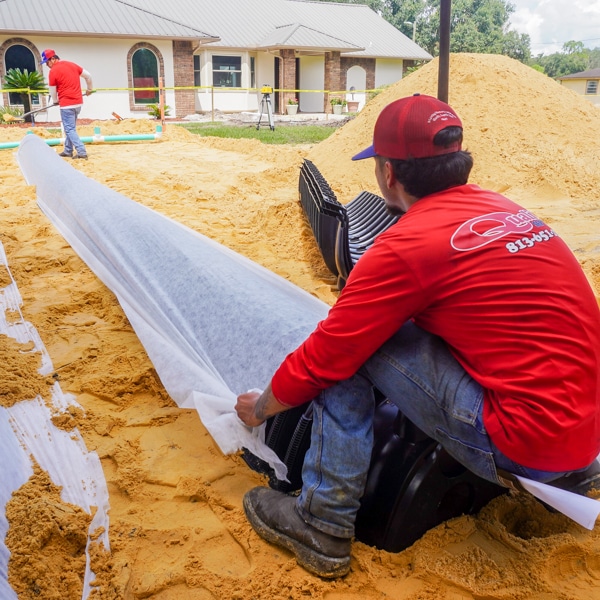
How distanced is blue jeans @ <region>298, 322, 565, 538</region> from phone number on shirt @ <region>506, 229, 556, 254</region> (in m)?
0.35

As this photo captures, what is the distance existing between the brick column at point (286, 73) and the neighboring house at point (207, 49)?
45 mm

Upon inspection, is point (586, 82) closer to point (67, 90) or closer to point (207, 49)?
point (207, 49)

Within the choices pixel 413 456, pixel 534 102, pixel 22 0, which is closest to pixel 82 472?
pixel 413 456

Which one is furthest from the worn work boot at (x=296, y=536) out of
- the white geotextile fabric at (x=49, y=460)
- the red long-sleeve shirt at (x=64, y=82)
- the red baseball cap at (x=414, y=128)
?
the red long-sleeve shirt at (x=64, y=82)

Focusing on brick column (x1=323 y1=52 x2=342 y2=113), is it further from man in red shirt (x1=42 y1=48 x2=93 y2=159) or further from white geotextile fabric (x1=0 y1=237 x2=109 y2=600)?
white geotextile fabric (x1=0 y1=237 x2=109 y2=600)

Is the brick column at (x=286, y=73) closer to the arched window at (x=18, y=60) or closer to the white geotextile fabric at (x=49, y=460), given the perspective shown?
the arched window at (x=18, y=60)

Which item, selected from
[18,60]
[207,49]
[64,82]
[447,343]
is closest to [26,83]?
[18,60]

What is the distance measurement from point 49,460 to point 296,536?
1.11m

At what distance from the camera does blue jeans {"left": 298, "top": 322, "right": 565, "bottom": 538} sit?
5.83 feet

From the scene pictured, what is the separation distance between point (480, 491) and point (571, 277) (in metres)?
0.92

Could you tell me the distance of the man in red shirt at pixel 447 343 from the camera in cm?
168

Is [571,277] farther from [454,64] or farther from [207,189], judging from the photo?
[454,64]

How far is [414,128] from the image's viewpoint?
1886mm

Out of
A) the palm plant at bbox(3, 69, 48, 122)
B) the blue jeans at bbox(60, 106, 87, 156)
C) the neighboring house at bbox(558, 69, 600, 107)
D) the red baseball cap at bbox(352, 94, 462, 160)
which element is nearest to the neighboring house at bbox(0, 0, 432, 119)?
the palm plant at bbox(3, 69, 48, 122)
